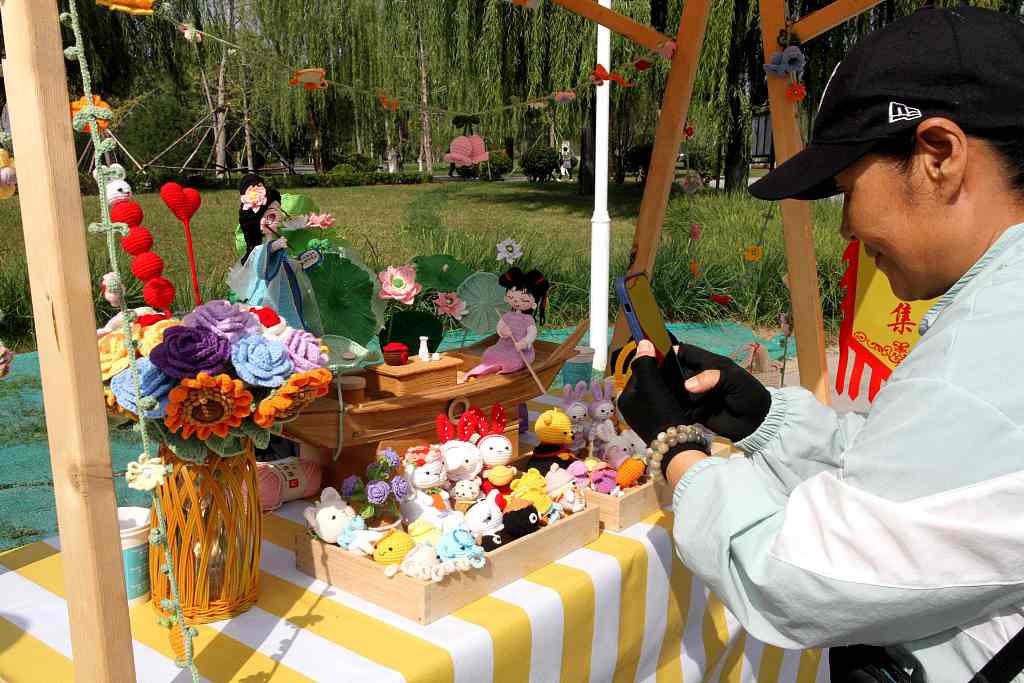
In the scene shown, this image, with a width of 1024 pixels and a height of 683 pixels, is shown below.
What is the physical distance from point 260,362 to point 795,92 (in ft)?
5.04

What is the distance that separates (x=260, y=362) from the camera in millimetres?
925

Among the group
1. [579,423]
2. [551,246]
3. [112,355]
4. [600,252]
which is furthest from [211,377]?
[551,246]

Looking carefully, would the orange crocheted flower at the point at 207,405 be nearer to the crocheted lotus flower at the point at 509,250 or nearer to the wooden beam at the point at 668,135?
the crocheted lotus flower at the point at 509,250

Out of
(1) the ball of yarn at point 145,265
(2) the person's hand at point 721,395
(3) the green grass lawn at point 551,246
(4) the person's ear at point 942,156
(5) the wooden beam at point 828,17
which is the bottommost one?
(3) the green grass lawn at point 551,246

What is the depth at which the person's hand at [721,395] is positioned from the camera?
1.09 m

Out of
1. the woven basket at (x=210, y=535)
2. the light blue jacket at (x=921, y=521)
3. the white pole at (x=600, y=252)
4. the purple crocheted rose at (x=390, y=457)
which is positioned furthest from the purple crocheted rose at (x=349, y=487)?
the white pole at (x=600, y=252)

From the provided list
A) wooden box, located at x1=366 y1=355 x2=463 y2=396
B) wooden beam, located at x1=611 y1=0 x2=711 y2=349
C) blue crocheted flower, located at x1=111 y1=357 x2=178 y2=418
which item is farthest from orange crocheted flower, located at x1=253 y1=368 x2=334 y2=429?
wooden beam, located at x1=611 y1=0 x2=711 y2=349

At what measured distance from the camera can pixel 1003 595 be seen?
619mm

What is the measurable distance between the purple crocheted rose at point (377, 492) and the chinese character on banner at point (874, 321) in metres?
1.26

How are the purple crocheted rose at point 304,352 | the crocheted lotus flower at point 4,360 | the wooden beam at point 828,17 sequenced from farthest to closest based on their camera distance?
the wooden beam at point 828,17
the purple crocheted rose at point 304,352
the crocheted lotus flower at point 4,360

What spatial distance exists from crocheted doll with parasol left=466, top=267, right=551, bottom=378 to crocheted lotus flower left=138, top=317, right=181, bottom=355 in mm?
688

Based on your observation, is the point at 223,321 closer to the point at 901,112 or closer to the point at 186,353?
the point at 186,353

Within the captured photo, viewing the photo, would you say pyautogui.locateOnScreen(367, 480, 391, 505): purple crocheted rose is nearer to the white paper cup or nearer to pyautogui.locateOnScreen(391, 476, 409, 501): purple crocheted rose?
pyautogui.locateOnScreen(391, 476, 409, 501): purple crocheted rose

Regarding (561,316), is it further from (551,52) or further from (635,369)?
(635,369)
